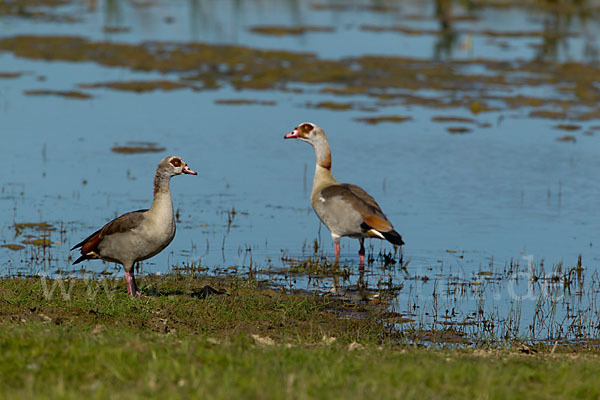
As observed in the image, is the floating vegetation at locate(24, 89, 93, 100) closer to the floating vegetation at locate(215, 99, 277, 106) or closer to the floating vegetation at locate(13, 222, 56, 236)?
the floating vegetation at locate(215, 99, 277, 106)

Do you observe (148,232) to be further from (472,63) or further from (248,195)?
(472,63)

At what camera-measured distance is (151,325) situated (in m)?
9.98

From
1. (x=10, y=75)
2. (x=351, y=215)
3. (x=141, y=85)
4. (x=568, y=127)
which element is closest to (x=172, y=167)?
(x=351, y=215)

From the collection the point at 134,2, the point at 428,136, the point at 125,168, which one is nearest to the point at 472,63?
the point at 428,136

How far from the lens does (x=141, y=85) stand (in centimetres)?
2970

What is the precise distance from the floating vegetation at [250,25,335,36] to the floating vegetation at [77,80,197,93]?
16.1 meters

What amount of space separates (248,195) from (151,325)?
26.6 feet

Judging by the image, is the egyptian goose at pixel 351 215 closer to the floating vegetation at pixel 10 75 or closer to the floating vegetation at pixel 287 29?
the floating vegetation at pixel 10 75

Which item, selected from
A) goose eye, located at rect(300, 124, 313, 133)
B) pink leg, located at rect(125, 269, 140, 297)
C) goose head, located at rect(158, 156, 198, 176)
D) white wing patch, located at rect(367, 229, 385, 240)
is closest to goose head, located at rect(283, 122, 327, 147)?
goose eye, located at rect(300, 124, 313, 133)

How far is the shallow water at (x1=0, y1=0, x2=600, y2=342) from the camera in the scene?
1452 centimetres

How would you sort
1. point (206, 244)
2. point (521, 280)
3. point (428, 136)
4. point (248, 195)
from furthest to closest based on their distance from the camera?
point (428, 136) → point (248, 195) → point (206, 244) → point (521, 280)

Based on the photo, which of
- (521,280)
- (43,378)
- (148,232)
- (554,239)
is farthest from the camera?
(554,239)

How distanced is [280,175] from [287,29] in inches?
1118

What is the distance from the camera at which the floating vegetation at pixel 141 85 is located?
29.3 metres
